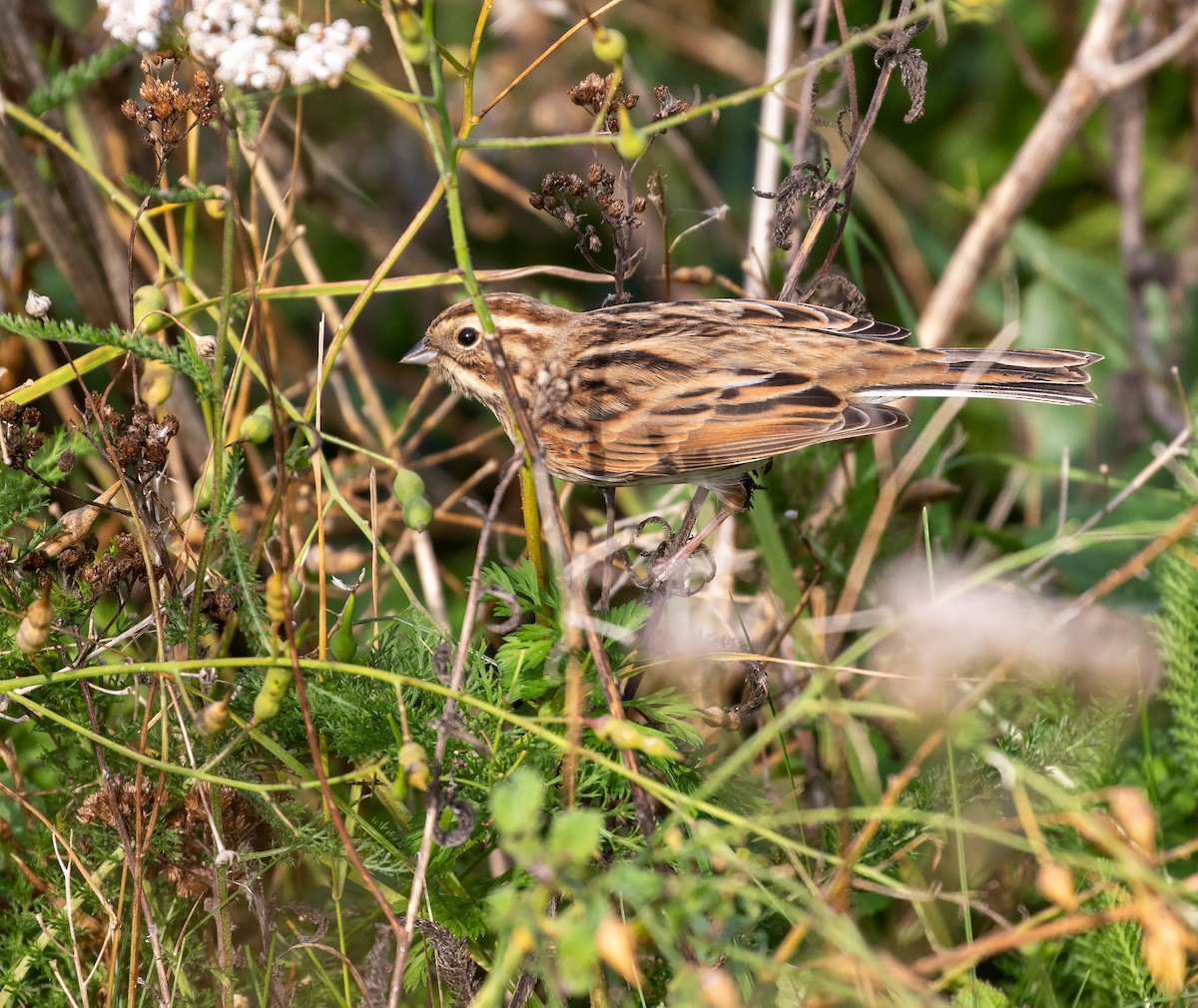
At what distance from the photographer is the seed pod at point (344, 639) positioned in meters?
2.21

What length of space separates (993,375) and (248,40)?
2106mm

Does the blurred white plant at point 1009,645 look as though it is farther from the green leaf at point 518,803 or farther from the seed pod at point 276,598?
the green leaf at point 518,803

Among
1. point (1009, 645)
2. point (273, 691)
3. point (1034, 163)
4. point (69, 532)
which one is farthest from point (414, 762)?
point (1034, 163)

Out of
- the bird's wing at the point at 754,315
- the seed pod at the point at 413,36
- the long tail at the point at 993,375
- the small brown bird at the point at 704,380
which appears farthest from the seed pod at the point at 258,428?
the long tail at the point at 993,375

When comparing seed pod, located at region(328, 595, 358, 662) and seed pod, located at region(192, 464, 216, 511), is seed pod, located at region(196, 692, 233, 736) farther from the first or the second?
seed pod, located at region(192, 464, 216, 511)

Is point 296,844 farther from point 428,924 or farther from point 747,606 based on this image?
point 747,606

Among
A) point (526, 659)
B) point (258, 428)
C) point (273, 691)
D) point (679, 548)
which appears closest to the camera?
point (273, 691)

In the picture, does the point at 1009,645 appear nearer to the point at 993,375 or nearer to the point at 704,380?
the point at 993,375

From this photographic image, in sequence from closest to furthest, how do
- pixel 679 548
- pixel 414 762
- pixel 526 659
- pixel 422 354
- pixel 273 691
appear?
pixel 414 762 < pixel 273 691 < pixel 526 659 < pixel 679 548 < pixel 422 354

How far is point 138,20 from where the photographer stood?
71.1 inches

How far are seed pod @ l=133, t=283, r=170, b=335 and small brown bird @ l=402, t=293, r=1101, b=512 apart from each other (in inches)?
36.5

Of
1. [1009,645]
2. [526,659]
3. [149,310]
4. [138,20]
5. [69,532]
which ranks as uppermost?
[138,20]

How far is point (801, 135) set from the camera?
3561mm

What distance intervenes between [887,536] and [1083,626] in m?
0.57
